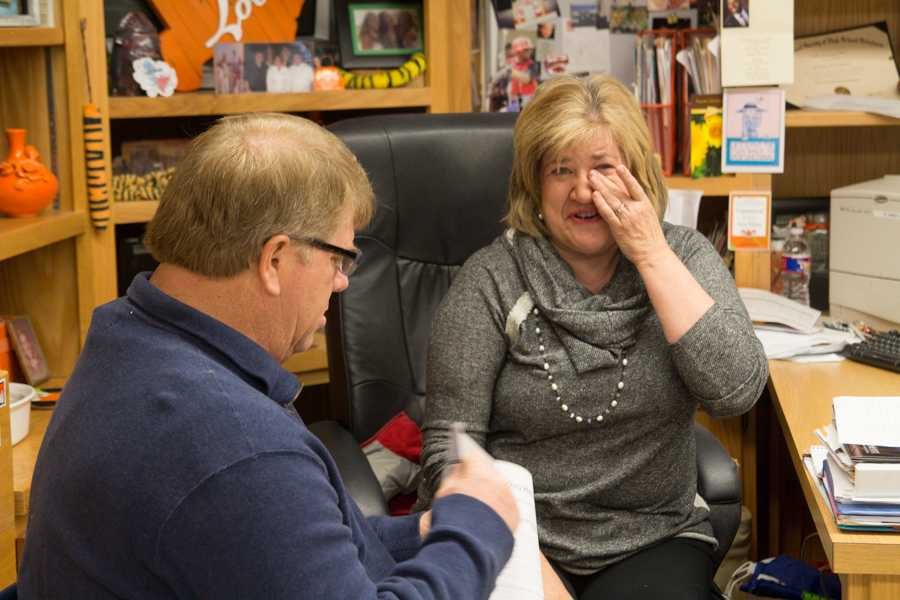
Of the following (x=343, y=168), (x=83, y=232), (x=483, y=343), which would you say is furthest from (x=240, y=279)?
(x=83, y=232)

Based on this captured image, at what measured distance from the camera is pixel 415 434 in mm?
2240

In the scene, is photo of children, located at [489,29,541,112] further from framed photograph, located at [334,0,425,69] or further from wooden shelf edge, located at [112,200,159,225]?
wooden shelf edge, located at [112,200,159,225]

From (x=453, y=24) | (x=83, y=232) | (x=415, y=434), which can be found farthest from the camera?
(x=453, y=24)

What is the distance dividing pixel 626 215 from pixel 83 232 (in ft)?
3.81

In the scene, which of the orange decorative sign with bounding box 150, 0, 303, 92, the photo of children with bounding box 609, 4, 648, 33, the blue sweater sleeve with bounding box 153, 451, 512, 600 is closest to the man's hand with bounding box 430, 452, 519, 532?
the blue sweater sleeve with bounding box 153, 451, 512, 600

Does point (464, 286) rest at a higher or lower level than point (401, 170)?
lower

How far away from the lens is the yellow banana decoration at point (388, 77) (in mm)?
Result: 2994

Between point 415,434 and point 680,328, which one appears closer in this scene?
point 680,328

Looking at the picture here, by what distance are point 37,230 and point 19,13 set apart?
409 millimetres

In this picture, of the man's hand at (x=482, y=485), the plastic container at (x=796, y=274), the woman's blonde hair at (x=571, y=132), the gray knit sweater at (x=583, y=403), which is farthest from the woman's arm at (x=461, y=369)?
the plastic container at (x=796, y=274)

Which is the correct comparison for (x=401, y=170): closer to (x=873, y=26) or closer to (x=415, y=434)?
(x=415, y=434)

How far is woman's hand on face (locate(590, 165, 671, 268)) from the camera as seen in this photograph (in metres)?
2.01

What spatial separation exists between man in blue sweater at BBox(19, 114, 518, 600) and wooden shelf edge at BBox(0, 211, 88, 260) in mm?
1080

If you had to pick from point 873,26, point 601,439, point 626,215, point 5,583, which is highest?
point 873,26
